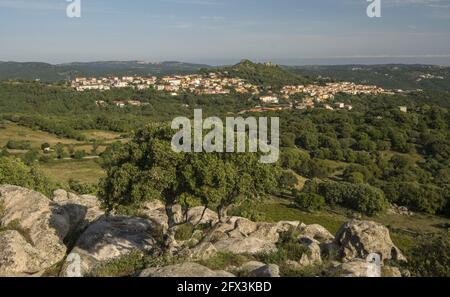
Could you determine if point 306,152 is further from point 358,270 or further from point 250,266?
point 358,270

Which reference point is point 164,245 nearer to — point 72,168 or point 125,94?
point 72,168

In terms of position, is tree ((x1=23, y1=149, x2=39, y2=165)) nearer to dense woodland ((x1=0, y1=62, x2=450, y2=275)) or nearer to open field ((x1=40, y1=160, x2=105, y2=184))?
dense woodland ((x1=0, y1=62, x2=450, y2=275))

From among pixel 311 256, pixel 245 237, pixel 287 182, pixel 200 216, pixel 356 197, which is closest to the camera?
pixel 311 256

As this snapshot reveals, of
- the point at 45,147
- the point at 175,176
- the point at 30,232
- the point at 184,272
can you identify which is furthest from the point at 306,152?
the point at 184,272
